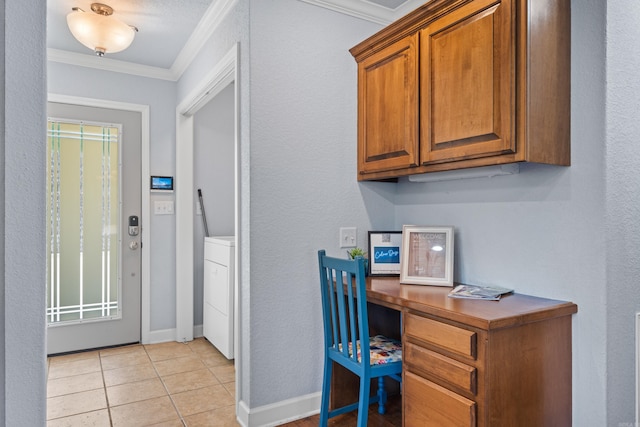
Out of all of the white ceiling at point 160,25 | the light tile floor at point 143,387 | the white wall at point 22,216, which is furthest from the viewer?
the white ceiling at point 160,25

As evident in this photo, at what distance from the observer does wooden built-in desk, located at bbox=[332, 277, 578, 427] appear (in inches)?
56.1

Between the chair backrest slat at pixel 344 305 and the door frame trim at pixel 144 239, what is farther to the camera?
the door frame trim at pixel 144 239

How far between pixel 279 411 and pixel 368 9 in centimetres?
249

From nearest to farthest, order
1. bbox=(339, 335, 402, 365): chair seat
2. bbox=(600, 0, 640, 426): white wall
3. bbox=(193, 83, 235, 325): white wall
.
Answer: bbox=(600, 0, 640, 426): white wall → bbox=(339, 335, 402, 365): chair seat → bbox=(193, 83, 235, 325): white wall

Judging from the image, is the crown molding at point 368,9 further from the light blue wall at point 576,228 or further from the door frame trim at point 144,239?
the door frame trim at point 144,239

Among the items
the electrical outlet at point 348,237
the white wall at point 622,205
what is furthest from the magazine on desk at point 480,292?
the electrical outlet at point 348,237

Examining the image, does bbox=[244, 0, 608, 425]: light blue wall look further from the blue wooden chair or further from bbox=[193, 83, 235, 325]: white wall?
bbox=[193, 83, 235, 325]: white wall

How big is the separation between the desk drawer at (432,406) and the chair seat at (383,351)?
14 cm

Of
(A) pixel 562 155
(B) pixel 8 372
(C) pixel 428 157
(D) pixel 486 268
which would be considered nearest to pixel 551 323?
(D) pixel 486 268

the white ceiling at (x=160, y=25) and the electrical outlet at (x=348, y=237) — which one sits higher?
the white ceiling at (x=160, y=25)

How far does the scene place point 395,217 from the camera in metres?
2.67

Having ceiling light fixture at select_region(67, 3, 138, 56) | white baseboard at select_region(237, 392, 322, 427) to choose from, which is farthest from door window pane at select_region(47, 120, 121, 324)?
white baseboard at select_region(237, 392, 322, 427)

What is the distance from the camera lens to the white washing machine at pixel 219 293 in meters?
3.01

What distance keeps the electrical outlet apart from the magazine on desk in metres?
0.72
